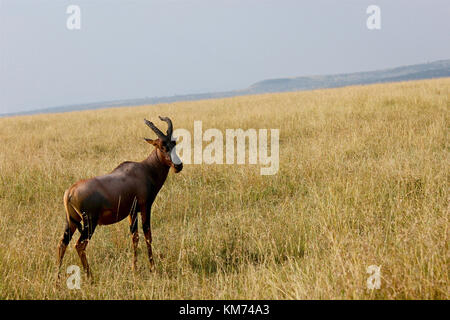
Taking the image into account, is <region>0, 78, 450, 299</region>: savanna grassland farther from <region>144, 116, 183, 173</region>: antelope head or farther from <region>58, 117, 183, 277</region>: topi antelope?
<region>144, 116, 183, 173</region>: antelope head

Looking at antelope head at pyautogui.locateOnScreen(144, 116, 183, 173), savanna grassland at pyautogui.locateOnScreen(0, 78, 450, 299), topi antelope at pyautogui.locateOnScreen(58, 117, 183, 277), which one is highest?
antelope head at pyautogui.locateOnScreen(144, 116, 183, 173)

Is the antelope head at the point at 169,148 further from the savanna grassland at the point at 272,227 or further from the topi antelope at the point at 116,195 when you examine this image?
the savanna grassland at the point at 272,227

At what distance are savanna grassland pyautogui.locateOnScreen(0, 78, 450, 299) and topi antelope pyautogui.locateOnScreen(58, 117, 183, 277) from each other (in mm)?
538

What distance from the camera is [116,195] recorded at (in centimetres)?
275

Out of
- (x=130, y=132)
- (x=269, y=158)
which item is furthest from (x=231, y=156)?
(x=130, y=132)

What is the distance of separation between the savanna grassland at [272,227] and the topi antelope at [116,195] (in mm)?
538

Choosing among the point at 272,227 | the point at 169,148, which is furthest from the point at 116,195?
the point at 272,227

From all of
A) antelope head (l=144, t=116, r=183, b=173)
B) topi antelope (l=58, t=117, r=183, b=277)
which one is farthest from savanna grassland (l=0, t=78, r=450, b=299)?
antelope head (l=144, t=116, r=183, b=173)

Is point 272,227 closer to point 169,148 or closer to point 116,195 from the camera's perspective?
point 169,148

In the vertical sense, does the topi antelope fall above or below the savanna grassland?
above

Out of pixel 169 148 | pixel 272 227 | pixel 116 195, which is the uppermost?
pixel 169 148

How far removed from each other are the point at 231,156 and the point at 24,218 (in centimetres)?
417

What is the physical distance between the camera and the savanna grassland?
2.71 meters

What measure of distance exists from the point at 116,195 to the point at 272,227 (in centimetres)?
219
